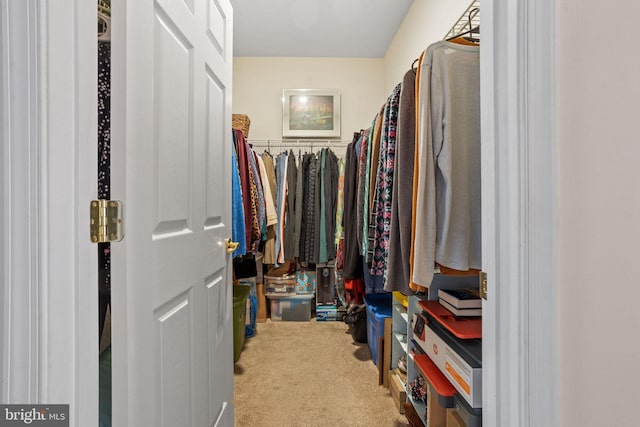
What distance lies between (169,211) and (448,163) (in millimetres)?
845

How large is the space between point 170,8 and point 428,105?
79cm

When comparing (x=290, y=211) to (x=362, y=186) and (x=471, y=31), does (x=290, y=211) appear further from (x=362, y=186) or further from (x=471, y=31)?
(x=471, y=31)

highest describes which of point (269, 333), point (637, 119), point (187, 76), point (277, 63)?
point (277, 63)

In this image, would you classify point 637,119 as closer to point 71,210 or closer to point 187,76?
point 71,210

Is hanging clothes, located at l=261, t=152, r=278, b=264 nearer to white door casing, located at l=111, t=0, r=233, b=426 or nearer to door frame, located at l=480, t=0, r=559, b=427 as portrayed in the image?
white door casing, located at l=111, t=0, r=233, b=426

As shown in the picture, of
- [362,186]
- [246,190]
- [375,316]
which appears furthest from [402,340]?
[246,190]

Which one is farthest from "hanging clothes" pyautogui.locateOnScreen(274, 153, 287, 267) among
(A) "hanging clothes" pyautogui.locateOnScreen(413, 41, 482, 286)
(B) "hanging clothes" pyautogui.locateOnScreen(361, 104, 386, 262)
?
(A) "hanging clothes" pyautogui.locateOnScreen(413, 41, 482, 286)

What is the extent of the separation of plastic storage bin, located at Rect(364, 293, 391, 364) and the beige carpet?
0.11 meters

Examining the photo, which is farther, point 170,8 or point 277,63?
point 277,63

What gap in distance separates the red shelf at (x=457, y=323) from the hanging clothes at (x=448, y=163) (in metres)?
0.22

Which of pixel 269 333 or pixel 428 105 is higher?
pixel 428 105

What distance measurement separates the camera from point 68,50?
537 millimetres

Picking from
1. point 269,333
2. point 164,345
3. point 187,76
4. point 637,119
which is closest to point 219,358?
point 164,345

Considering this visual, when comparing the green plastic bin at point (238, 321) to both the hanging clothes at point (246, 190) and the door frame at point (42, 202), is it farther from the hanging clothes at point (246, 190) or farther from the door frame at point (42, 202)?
the door frame at point (42, 202)
